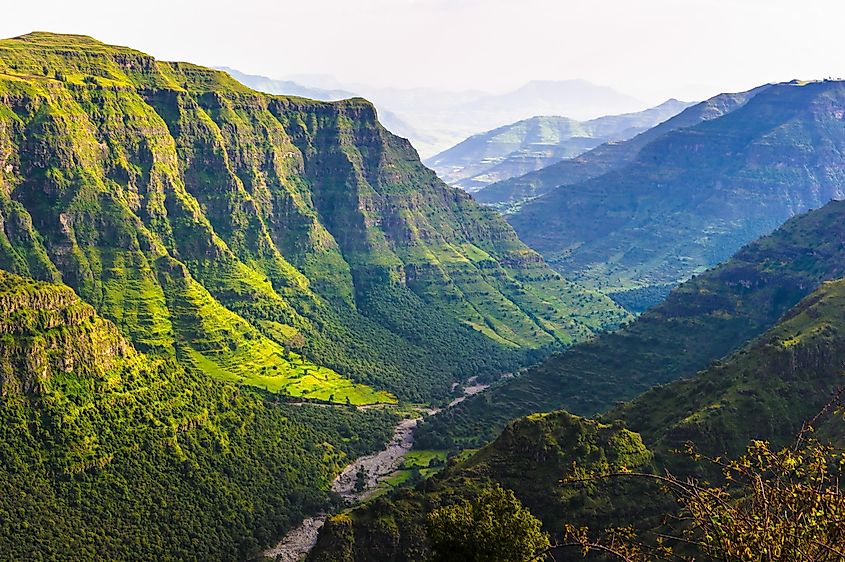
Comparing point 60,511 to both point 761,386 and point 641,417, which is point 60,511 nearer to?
point 641,417

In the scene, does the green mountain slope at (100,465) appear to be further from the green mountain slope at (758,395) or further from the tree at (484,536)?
the tree at (484,536)

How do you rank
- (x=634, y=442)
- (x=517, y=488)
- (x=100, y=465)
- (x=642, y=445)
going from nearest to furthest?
(x=517, y=488)
(x=634, y=442)
(x=642, y=445)
(x=100, y=465)

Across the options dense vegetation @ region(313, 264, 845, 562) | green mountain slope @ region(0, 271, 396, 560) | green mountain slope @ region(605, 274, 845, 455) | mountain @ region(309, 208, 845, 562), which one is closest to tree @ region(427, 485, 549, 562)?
dense vegetation @ region(313, 264, 845, 562)

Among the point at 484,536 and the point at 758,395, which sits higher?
the point at 484,536

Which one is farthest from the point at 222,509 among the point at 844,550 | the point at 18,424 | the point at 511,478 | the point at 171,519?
the point at 844,550

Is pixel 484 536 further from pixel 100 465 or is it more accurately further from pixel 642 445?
pixel 100 465

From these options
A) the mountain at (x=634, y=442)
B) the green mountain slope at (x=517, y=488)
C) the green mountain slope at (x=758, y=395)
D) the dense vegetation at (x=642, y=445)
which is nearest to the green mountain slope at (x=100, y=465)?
the green mountain slope at (x=517, y=488)

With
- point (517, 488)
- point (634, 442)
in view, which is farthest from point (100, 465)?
point (634, 442)
